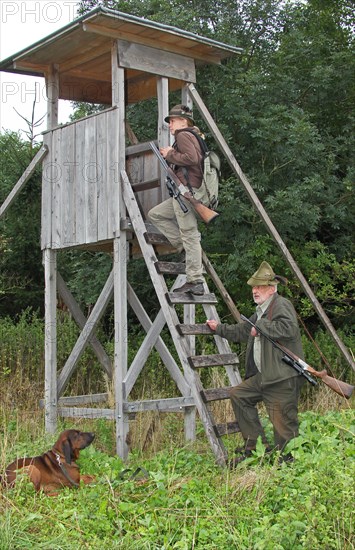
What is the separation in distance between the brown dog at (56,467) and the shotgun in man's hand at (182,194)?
263cm

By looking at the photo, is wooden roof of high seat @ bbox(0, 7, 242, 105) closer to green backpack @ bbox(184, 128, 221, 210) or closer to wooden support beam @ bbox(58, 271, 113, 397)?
green backpack @ bbox(184, 128, 221, 210)

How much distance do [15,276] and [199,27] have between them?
22.8 feet

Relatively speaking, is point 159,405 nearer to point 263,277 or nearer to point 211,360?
point 211,360

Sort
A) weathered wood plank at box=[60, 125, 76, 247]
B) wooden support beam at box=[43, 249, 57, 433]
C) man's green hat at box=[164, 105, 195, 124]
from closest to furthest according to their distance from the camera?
man's green hat at box=[164, 105, 195, 124] → weathered wood plank at box=[60, 125, 76, 247] → wooden support beam at box=[43, 249, 57, 433]

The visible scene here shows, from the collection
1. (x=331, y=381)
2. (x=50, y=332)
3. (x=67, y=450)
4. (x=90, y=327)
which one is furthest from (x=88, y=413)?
(x=331, y=381)

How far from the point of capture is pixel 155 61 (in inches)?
399

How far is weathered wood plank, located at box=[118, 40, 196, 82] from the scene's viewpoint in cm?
985

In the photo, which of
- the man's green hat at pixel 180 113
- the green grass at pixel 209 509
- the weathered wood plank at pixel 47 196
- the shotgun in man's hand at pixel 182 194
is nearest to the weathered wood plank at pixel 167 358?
the weathered wood plank at pixel 47 196

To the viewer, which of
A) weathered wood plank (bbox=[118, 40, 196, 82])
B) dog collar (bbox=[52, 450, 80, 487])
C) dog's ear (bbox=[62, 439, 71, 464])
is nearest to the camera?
dog collar (bbox=[52, 450, 80, 487])

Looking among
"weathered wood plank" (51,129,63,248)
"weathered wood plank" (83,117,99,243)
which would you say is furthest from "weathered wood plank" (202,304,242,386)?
"weathered wood plank" (51,129,63,248)

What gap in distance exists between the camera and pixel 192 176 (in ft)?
29.9

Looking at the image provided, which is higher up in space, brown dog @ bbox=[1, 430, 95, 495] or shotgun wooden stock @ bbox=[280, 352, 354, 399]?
shotgun wooden stock @ bbox=[280, 352, 354, 399]

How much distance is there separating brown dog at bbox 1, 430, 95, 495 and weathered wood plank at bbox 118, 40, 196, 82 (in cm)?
448

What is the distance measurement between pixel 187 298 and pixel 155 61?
10.1 ft
